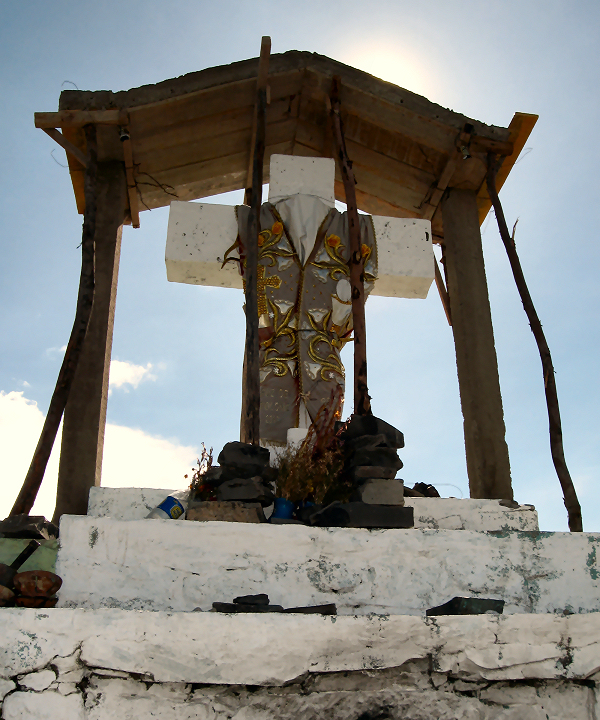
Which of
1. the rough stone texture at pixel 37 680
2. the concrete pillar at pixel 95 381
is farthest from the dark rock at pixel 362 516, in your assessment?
the concrete pillar at pixel 95 381

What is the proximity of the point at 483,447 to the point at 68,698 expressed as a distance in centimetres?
389

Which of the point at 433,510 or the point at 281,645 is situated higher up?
the point at 433,510

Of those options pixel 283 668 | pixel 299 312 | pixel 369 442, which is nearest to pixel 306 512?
pixel 369 442

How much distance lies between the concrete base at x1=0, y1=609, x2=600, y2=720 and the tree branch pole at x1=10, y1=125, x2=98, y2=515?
85.3 inches

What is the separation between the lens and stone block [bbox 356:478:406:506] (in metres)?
3.79

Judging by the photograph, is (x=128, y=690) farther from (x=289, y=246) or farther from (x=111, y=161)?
(x=111, y=161)

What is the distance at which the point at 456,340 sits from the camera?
610 cm

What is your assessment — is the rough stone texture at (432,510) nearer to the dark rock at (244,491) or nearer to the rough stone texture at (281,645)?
the dark rock at (244,491)

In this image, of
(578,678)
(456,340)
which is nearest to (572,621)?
(578,678)

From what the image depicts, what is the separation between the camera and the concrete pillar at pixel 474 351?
5.53 meters

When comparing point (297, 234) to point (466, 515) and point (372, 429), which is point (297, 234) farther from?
point (466, 515)

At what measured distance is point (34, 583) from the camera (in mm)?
2902

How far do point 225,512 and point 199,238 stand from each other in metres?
3.02

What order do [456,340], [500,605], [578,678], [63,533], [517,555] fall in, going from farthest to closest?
[456,340]
[517,555]
[63,533]
[500,605]
[578,678]
